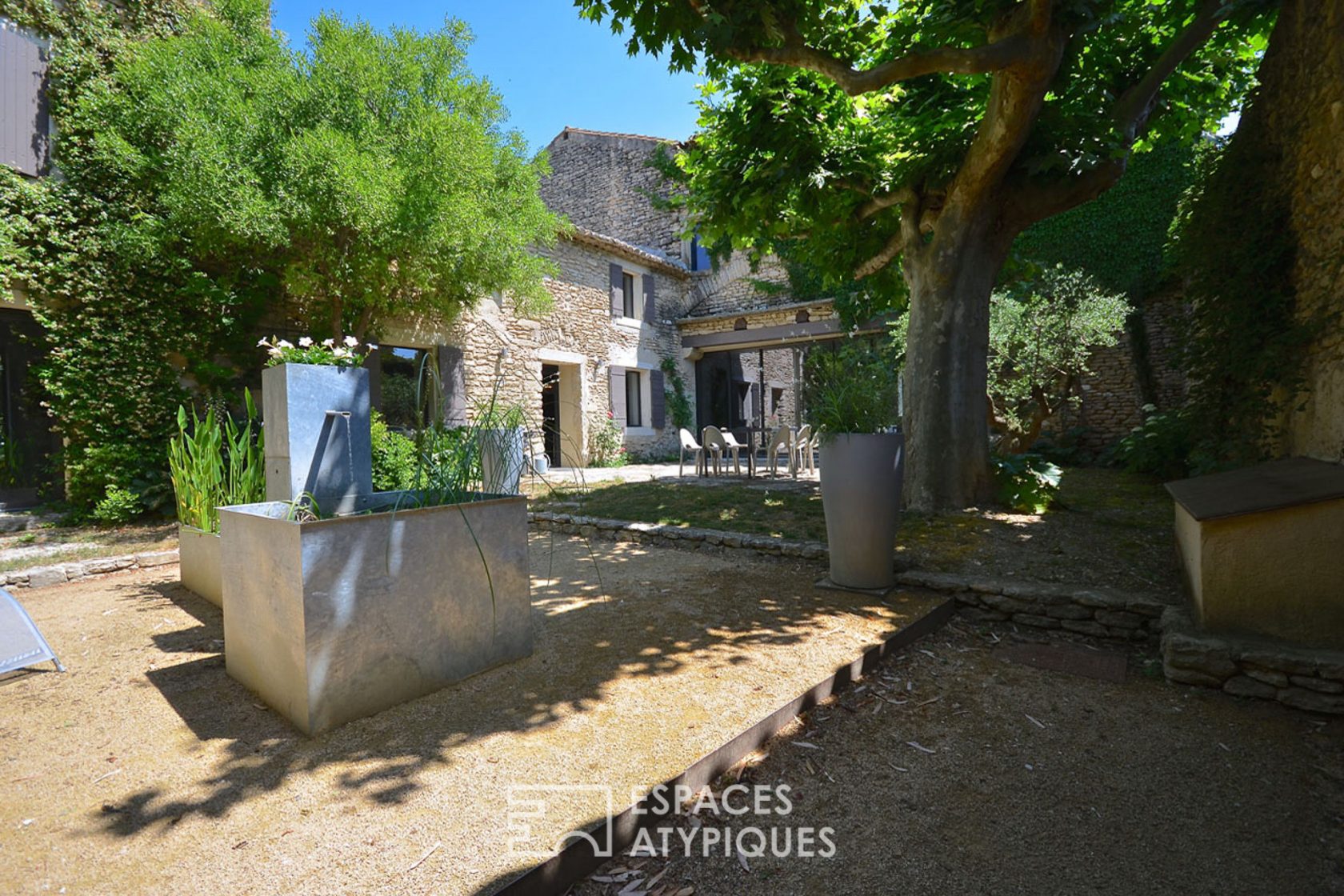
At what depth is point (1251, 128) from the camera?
3980 millimetres

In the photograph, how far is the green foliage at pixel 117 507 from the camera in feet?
19.2

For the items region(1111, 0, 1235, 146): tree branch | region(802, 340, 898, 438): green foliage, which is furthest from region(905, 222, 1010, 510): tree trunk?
Answer: region(802, 340, 898, 438): green foliage

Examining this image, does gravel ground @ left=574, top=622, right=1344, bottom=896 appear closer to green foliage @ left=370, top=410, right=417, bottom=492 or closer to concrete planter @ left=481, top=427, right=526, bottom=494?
concrete planter @ left=481, top=427, right=526, bottom=494

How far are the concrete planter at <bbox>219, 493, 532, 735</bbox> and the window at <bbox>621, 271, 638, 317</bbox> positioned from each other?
10837mm

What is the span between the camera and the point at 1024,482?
4.95 m

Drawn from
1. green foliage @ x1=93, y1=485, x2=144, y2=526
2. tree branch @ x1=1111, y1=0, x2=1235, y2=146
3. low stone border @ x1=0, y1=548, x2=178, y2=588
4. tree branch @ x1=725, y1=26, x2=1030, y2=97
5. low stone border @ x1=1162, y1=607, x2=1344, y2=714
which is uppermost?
tree branch @ x1=1111, y1=0, x2=1235, y2=146

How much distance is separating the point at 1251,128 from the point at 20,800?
22.8 feet

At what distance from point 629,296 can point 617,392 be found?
227cm

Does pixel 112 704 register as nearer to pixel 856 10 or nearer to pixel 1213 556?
pixel 1213 556

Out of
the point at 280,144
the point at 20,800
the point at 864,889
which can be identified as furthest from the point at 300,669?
the point at 280,144

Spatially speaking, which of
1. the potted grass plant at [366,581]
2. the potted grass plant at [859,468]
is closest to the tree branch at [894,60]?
the potted grass plant at [859,468]

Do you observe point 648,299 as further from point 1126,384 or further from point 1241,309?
point 1241,309

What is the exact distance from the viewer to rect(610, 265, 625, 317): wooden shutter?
40.5 ft

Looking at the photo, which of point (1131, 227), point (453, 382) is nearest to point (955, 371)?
point (1131, 227)
